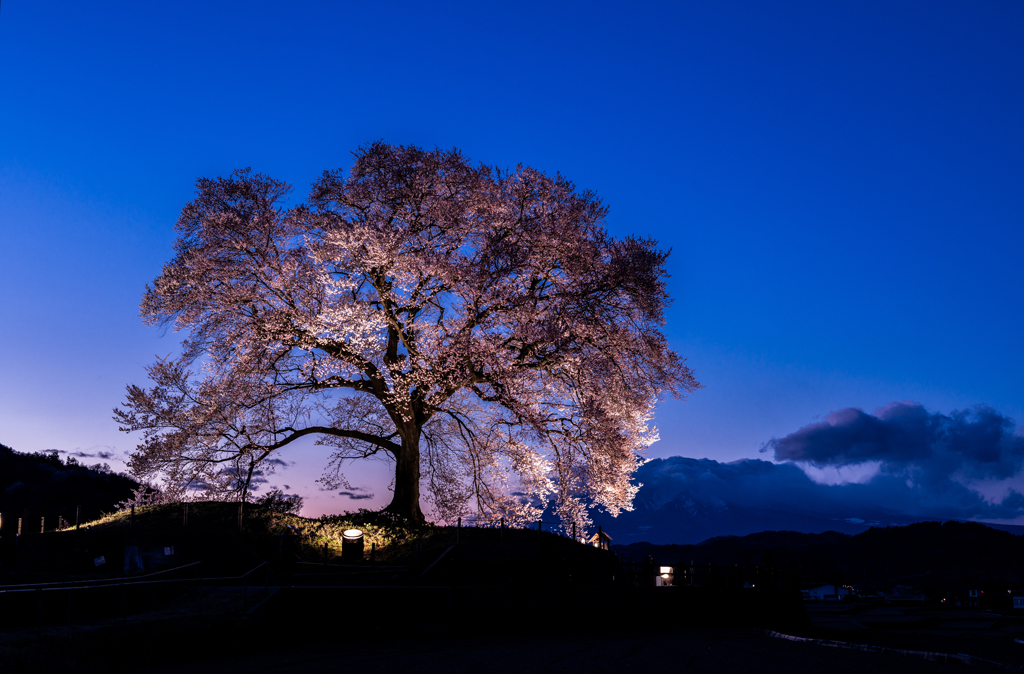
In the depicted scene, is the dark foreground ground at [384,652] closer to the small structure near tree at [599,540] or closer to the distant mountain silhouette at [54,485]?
the small structure near tree at [599,540]

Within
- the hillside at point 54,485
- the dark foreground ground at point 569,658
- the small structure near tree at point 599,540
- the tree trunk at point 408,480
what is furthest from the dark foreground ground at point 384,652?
the hillside at point 54,485

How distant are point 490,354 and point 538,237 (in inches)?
193

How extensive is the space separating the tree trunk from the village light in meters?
3.08

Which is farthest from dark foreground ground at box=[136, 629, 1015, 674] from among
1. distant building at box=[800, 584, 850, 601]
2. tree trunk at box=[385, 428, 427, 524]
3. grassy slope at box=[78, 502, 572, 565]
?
distant building at box=[800, 584, 850, 601]

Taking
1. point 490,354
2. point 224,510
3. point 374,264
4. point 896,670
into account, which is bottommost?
point 896,670

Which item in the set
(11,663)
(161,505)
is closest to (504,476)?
(161,505)

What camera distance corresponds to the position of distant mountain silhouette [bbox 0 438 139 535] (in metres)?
55.5

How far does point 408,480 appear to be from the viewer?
29.2 m

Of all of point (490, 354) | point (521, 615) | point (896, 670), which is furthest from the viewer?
point (490, 354)

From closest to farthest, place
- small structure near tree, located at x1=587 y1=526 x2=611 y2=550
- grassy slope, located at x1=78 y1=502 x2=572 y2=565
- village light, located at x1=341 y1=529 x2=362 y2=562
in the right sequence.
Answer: village light, located at x1=341 y1=529 x2=362 y2=562
grassy slope, located at x1=78 y1=502 x2=572 y2=565
small structure near tree, located at x1=587 y1=526 x2=611 y2=550

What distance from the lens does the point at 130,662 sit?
13.0 metres

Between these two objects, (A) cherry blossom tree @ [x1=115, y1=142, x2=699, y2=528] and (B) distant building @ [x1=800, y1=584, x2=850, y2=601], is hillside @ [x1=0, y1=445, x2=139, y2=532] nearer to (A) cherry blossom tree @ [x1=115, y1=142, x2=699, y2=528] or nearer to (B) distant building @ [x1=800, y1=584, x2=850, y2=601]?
(A) cherry blossom tree @ [x1=115, y1=142, x2=699, y2=528]

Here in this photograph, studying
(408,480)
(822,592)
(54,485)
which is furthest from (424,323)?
→ (822,592)

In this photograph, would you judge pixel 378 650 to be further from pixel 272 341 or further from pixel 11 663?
pixel 272 341
